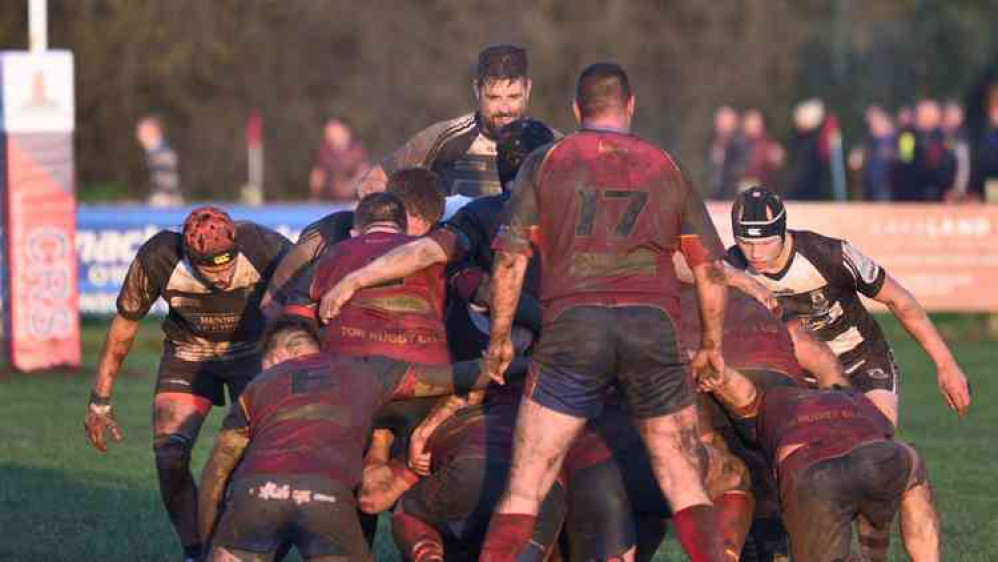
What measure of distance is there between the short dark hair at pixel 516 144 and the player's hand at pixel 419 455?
4.55 ft

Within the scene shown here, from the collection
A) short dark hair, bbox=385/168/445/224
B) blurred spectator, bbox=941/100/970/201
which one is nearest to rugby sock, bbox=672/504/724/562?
short dark hair, bbox=385/168/445/224

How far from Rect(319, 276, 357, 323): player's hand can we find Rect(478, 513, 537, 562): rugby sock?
120 centimetres

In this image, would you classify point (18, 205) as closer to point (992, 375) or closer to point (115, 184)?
point (992, 375)

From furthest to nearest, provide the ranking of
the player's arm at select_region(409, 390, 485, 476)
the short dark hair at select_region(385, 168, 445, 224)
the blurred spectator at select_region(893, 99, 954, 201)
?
the blurred spectator at select_region(893, 99, 954, 201), the short dark hair at select_region(385, 168, 445, 224), the player's arm at select_region(409, 390, 485, 476)

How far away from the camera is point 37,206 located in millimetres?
18297

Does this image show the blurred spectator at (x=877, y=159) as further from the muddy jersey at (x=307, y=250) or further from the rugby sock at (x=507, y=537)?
the rugby sock at (x=507, y=537)

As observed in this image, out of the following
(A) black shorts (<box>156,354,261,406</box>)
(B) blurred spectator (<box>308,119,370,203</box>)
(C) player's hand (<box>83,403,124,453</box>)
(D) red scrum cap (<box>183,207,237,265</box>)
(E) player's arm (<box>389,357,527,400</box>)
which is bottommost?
(B) blurred spectator (<box>308,119,370,203</box>)

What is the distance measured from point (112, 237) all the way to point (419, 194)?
12.3 metres

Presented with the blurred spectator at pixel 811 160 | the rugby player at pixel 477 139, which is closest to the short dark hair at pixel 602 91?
the rugby player at pixel 477 139

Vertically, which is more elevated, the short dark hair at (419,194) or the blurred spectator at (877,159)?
the short dark hair at (419,194)

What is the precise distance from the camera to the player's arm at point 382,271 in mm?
8852

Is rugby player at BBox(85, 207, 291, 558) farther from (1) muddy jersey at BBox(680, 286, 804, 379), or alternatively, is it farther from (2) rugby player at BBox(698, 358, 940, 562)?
(2) rugby player at BBox(698, 358, 940, 562)

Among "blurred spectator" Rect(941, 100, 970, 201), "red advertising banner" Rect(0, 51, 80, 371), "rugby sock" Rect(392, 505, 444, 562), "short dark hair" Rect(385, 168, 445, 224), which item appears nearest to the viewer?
"rugby sock" Rect(392, 505, 444, 562)

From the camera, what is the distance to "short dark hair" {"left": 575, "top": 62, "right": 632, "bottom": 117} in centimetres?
834
